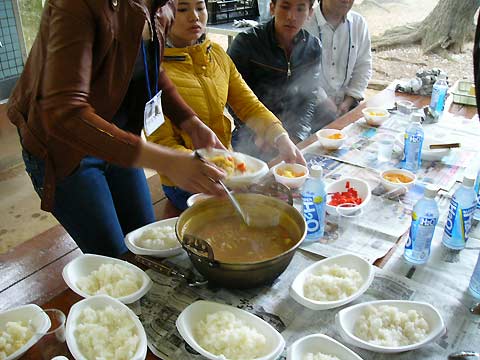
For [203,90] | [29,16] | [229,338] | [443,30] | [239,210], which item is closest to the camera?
[229,338]

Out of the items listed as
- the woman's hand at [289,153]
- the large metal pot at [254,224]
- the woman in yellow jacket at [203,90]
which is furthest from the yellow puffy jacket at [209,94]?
the large metal pot at [254,224]

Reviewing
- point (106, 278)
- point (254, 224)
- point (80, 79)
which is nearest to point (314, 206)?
point (254, 224)

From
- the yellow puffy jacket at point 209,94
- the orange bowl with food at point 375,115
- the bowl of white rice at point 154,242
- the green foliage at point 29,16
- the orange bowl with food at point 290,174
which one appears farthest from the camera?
the green foliage at point 29,16

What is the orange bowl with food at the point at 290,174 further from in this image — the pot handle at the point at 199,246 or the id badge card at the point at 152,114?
the pot handle at the point at 199,246

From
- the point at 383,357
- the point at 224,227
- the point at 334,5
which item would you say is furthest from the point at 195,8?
the point at 383,357

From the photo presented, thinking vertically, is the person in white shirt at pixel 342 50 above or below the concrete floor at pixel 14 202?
above

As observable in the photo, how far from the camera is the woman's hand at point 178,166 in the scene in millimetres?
1212

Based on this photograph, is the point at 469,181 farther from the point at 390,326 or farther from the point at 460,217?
the point at 390,326

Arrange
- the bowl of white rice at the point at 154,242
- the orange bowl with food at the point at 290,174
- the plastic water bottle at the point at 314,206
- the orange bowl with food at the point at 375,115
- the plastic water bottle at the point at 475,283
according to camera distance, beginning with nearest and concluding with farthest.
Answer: the plastic water bottle at the point at 475,283
the bowl of white rice at the point at 154,242
the plastic water bottle at the point at 314,206
the orange bowl with food at the point at 290,174
the orange bowl with food at the point at 375,115

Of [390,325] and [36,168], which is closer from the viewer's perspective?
[390,325]

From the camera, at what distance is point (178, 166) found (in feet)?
4.00

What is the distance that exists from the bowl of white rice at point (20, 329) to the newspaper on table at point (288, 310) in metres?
0.25

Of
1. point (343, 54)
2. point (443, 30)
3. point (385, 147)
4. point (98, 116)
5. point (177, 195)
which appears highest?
point (98, 116)

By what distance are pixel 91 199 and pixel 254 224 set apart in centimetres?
58
